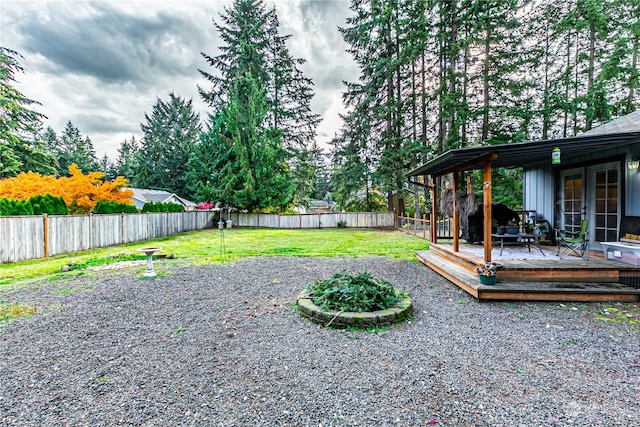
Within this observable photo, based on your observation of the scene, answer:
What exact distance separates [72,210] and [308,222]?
1179cm

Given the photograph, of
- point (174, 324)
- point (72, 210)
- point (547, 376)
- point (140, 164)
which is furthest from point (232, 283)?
point (140, 164)

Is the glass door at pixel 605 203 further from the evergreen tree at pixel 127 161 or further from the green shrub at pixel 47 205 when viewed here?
the evergreen tree at pixel 127 161

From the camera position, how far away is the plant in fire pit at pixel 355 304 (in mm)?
3197

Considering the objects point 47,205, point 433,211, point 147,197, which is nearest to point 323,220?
point 433,211

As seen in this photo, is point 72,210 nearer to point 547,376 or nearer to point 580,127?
point 547,376

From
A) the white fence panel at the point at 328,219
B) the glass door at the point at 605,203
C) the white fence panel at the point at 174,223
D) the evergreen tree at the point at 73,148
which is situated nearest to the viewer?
the glass door at the point at 605,203

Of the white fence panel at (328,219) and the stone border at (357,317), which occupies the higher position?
the white fence panel at (328,219)

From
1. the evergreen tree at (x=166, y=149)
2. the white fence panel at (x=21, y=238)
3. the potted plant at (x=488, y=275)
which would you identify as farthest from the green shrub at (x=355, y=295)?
the evergreen tree at (x=166, y=149)

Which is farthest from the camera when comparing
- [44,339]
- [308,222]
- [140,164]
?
[140,164]

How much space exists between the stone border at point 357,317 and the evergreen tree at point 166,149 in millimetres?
27739

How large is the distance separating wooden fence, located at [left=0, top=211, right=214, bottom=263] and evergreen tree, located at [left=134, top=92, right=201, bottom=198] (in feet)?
55.8

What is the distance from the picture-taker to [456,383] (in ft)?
7.02

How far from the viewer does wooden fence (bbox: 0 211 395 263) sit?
23.4ft

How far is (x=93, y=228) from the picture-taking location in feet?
30.6
